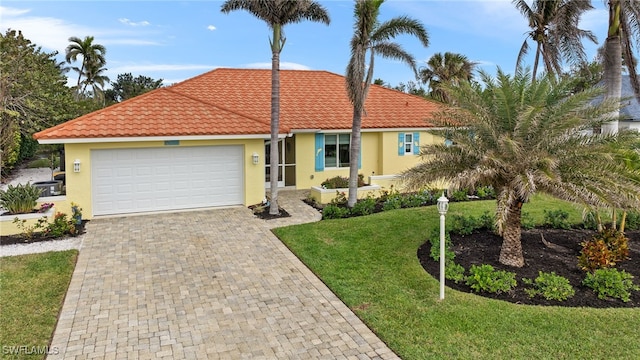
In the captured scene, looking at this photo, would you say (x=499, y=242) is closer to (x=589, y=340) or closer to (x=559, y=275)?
(x=559, y=275)

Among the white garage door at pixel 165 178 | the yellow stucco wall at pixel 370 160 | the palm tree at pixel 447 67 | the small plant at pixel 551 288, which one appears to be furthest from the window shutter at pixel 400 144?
the small plant at pixel 551 288

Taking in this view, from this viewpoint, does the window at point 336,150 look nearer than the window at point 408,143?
Yes

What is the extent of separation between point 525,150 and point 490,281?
2793mm

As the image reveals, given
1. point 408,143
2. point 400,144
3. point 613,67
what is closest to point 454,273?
point 613,67

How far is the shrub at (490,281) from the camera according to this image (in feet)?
26.8

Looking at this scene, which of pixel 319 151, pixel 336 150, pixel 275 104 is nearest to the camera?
pixel 275 104

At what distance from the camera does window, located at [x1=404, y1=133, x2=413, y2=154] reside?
21016 mm

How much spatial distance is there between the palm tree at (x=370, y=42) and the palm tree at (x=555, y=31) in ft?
16.0

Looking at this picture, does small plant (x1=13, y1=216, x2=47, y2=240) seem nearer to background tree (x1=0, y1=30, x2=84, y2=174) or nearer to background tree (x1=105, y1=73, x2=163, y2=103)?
background tree (x1=0, y1=30, x2=84, y2=174)

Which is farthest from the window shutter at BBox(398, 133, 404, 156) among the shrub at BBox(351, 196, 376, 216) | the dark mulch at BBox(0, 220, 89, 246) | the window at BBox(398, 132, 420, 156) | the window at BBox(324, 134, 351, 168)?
the dark mulch at BBox(0, 220, 89, 246)

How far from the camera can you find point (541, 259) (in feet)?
32.9

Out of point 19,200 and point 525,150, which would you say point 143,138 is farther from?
point 525,150

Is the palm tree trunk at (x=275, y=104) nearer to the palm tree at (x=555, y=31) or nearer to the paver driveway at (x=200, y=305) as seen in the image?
the paver driveway at (x=200, y=305)

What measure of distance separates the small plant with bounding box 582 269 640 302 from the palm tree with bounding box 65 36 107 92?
48.1 metres
